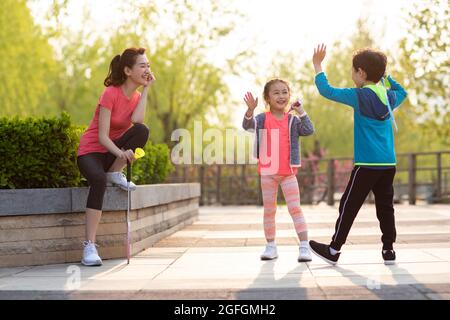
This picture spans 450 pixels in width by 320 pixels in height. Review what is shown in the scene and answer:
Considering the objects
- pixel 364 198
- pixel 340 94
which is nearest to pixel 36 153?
pixel 340 94

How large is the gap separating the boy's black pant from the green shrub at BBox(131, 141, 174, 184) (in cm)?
365

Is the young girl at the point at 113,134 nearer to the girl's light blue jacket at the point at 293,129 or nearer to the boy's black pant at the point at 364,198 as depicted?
the girl's light blue jacket at the point at 293,129

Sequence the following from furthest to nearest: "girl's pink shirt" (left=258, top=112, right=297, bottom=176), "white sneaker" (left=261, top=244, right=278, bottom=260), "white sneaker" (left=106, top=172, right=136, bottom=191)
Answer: "white sneaker" (left=106, top=172, right=136, bottom=191) < "white sneaker" (left=261, top=244, right=278, bottom=260) < "girl's pink shirt" (left=258, top=112, right=297, bottom=176)

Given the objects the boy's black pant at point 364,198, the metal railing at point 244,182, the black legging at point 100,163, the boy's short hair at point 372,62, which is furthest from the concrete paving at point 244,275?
the metal railing at point 244,182

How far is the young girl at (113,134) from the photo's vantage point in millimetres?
6660

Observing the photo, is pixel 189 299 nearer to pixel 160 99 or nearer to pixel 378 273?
pixel 378 273

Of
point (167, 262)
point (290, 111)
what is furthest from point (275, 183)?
point (167, 262)

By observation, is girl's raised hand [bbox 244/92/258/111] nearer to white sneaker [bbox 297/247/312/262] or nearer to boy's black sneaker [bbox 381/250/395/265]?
white sneaker [bbox 297/247/312/262]

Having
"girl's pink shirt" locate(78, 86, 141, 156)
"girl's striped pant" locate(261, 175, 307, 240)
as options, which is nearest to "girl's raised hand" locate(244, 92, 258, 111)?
"girl's striped pant" locate(261, 175, 307, 240)

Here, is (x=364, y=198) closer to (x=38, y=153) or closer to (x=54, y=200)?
(x=54, y=200)

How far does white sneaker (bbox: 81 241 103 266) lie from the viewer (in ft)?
21.6

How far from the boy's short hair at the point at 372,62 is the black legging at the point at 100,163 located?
2021 millimetres

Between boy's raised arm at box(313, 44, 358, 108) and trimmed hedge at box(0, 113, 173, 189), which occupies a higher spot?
boy's raised arm at box(313, 44, 358, 108)
